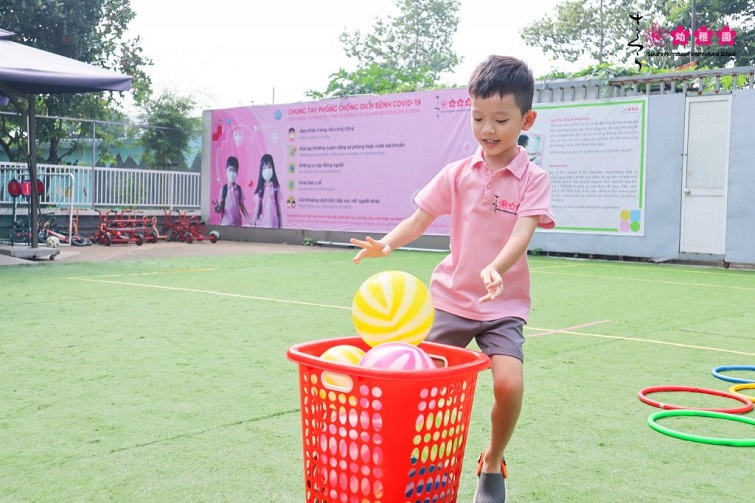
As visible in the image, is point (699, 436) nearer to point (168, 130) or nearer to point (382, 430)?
point (382, 430)

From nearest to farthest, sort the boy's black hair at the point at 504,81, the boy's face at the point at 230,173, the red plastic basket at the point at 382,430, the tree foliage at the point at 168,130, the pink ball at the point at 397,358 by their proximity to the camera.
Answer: the red plastic basket at the point at 382,430 → the pink ball at the point at 397,358 → the boy's black hair at the point at 504,81 → the boy's face at the point at 230,173 → the tree foliage at the point at 168,130

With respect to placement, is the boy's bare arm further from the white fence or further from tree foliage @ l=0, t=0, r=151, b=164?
tree foliage @ l=0, t=0, r=151, b=164

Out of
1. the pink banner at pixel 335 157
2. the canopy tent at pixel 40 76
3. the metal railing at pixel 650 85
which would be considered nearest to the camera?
the canopy tent at pixel 40 76

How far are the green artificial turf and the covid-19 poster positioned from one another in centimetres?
497

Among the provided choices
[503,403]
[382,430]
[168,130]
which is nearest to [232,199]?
[168,130]

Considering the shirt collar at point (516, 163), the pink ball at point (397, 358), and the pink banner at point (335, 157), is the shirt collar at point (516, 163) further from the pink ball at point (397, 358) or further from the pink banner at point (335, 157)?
the pink banner at point (335, 157)

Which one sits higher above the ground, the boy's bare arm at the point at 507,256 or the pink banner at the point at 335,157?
the pink banner at the point at 335,157

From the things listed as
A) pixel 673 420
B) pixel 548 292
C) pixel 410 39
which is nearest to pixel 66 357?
pixel 673 420

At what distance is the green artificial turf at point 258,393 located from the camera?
2.78 m

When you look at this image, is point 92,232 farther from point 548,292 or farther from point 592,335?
point 592,335

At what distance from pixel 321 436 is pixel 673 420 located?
2183 millimetres

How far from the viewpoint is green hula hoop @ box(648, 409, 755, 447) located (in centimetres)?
329

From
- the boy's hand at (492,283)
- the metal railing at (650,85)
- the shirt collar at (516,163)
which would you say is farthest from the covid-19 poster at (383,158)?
the boy's hand at (492,283)

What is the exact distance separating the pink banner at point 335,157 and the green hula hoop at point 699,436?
A: 10.9m
